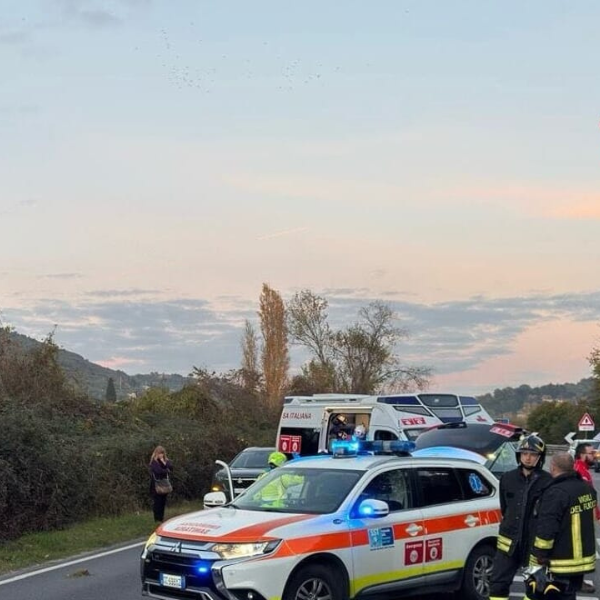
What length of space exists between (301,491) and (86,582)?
165 inches

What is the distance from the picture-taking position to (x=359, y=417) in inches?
733

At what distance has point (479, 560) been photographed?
365 inches

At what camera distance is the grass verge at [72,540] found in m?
13.4

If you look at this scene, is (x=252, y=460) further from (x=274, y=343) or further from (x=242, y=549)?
(x=274, y=343)

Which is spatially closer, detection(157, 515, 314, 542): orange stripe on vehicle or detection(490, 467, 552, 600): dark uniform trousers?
detection(490, 467, 552, 600): dark uniform trousers

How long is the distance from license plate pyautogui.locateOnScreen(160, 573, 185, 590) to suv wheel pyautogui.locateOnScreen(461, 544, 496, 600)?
3.21 meters

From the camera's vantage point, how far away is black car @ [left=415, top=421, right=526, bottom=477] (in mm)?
13680

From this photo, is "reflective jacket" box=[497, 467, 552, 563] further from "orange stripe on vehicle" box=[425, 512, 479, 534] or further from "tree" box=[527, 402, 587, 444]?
"tree" box=[527, 402, 587, 444]

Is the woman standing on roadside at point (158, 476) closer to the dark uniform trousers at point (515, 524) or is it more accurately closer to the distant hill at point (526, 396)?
the dark uniform trousers at point (515, 524)

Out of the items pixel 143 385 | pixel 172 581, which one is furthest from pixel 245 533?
pixel 143 385

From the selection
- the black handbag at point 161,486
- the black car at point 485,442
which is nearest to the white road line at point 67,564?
the black handbag at point 161,486

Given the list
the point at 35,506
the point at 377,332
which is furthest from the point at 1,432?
the point at 377,332

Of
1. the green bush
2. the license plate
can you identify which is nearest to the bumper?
the license plate

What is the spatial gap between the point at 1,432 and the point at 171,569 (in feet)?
30.5
